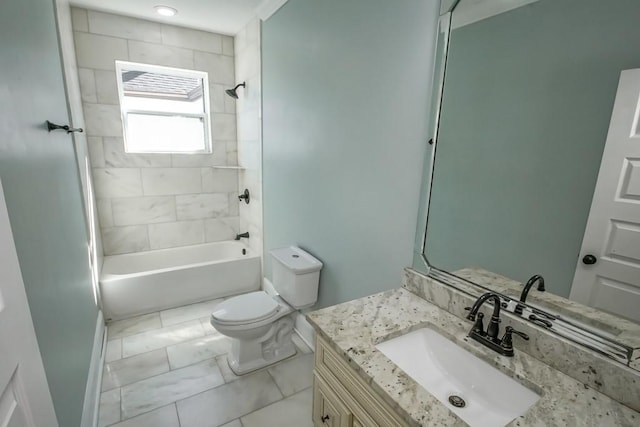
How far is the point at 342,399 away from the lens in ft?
3.46

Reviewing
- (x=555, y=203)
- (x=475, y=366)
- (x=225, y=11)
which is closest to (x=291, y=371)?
(x=475, y=366)

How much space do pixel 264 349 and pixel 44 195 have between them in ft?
5.16

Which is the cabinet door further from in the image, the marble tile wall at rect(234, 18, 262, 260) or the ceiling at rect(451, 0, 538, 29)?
the marble tile wall at rect(234, 18, 262, 260)

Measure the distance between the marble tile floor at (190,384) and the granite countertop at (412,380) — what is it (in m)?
0.95

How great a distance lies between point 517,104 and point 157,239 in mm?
3410

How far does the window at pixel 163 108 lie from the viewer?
9.85ft

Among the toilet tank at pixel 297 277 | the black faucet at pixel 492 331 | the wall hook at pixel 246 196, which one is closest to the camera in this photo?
the black faucet at pixel 492 331

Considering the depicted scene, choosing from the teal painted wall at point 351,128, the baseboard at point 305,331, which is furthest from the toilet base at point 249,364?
the teal painted wall at point 351,128

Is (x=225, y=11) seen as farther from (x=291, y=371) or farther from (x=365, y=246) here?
(x=291, y=371)

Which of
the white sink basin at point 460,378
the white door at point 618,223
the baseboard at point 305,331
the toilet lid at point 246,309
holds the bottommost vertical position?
the baseboard at point 305,331

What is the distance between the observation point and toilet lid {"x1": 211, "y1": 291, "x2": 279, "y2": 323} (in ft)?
6.23

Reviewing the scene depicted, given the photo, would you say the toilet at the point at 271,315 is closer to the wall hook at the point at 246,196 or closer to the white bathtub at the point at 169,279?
the white bathtub at the point at 169,279

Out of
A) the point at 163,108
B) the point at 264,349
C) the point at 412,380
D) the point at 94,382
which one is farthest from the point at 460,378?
the point at 163,108

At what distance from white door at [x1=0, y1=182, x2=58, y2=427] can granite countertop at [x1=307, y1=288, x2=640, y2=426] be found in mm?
751
